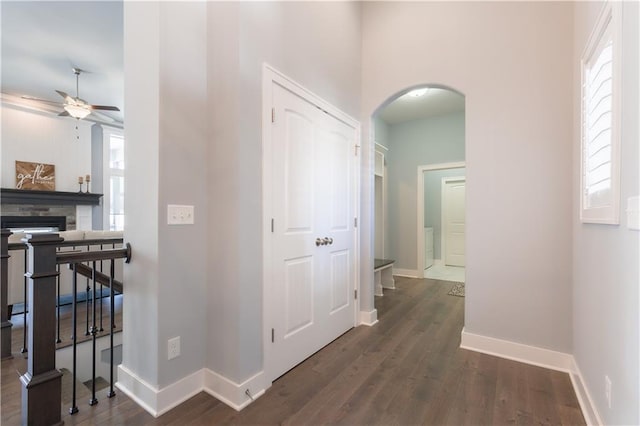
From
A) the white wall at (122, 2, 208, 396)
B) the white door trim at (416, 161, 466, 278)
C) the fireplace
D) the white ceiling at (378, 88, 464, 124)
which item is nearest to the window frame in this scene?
the fireplace

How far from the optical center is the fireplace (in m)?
5.43

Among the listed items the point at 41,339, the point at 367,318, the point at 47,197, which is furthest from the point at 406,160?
the point at 47,197

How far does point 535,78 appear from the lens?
2.26 m

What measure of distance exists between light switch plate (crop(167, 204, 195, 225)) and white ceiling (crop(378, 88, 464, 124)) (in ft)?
11.6

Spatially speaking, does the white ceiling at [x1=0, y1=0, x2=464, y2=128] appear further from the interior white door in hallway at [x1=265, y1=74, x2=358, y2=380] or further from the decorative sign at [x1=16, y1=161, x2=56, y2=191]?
the interior white door in hallway at [x1=265, y1=74, x2=358, y2=380]

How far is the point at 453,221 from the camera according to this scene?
672 cm

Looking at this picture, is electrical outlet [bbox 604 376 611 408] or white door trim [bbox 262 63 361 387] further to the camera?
white door trim [bbox 262 63 361 387]

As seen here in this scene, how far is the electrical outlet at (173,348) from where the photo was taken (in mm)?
1720

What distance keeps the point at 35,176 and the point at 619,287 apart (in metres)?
8.33

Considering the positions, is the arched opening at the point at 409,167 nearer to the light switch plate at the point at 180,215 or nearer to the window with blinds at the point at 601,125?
the window with blinds at the point at 601,125

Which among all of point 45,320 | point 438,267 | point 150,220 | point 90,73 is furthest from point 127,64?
point 438,267

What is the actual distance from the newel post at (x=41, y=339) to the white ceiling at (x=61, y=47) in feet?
10.3

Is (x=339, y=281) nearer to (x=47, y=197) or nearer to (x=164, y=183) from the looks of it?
(x=164, y=183)

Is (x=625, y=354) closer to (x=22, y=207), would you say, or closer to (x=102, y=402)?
(x=102, y=402)
